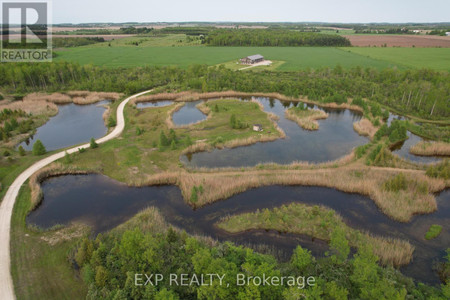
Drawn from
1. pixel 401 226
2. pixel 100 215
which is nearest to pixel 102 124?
pixel 100 215

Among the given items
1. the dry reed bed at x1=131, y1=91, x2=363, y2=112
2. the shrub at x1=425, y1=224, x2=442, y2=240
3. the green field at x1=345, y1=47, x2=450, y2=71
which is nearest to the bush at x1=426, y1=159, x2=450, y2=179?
the shrub at x1=425, y1=224, x2=442, y2=240

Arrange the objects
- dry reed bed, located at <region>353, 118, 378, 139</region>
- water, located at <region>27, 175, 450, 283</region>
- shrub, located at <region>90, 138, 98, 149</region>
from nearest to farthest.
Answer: water, located at <region>27, 175, 450, 283</region>
shrub, located at <region>90, 138, 98, 149</region>
dry reed bed, located at <region>353, 118, 378, 139</region>

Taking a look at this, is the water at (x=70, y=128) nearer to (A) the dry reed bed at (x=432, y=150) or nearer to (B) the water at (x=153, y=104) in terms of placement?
(B) the water at (x=153, y=104)

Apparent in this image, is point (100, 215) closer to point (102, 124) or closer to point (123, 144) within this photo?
point (123, 144)

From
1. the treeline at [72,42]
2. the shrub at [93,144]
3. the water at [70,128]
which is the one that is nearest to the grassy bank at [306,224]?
the shrub at [93,144]

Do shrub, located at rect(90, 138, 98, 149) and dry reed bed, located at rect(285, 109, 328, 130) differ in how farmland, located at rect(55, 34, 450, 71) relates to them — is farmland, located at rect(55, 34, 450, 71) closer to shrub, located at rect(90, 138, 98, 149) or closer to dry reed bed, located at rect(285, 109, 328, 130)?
dry reed bed, located at rect(285, 109, 328, 130)

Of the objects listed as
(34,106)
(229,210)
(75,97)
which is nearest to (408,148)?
(229,210)
